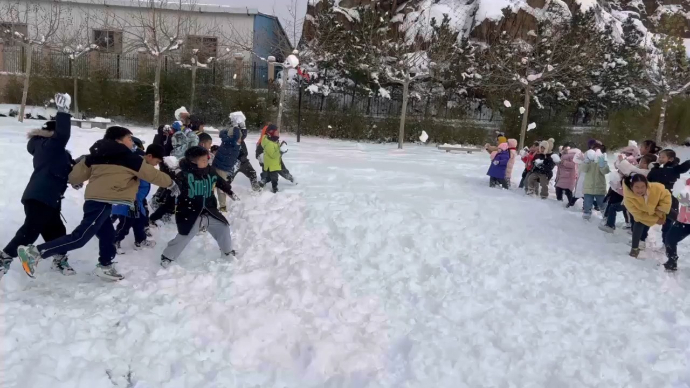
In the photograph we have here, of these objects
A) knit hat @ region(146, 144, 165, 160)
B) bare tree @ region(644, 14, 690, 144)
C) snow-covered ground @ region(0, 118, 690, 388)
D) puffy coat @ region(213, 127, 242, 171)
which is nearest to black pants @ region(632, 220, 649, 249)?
snow-covered ground @ region(0, 118, 690, 388)

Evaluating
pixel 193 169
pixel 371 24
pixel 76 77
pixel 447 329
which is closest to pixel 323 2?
pixel 371 24

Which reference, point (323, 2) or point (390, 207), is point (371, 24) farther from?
point (390, 207)

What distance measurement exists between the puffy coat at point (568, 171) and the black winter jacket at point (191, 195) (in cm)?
642

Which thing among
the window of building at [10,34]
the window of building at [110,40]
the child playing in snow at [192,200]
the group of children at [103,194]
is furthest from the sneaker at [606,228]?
the window of building at [110,40]

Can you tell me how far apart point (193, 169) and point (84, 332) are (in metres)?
2.07

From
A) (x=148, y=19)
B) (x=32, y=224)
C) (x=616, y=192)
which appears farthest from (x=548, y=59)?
(x=32, y=224)

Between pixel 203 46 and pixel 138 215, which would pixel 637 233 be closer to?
pixel 138 215

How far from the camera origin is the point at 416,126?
824 inches

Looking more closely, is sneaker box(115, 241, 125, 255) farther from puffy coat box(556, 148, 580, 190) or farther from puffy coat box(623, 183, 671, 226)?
puffy coat box(556, 148, 580, 190)

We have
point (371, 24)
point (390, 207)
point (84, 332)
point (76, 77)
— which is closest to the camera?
point (84, 332)

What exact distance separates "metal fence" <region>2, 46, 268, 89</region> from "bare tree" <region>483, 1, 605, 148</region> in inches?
405

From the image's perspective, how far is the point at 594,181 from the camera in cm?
781

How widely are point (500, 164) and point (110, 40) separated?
819 inches

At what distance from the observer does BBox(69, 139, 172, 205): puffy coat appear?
460 cm
